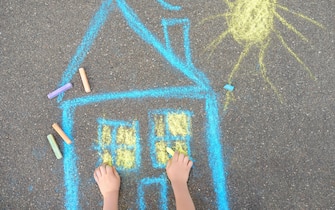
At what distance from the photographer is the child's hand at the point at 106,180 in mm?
2381

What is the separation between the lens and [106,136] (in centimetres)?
243

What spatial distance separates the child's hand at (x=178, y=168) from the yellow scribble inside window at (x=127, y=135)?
309 mm

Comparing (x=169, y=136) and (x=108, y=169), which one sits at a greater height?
(x=169, y=136)

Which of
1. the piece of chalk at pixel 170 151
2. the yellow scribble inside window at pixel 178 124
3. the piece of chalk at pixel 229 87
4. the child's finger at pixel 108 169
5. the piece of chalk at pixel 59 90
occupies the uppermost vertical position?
the piece of chalk at pixel 59 90

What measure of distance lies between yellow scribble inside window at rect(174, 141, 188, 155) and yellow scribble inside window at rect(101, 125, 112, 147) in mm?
474

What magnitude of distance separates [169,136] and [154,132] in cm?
11

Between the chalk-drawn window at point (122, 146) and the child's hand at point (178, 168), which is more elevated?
the chalk-drawn window at point (122, 146)

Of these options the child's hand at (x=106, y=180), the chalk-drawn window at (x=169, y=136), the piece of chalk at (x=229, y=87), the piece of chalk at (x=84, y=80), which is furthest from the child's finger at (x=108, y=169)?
the piece of chalk at (x=229, y=87)

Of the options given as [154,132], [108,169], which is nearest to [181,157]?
[154,132]

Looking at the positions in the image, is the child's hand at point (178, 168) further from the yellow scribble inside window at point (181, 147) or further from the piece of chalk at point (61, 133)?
the piece of chalk at point (61, 133)

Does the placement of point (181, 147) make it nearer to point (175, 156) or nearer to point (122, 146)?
point (175, 156)

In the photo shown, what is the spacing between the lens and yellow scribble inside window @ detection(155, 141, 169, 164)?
2.44 metres

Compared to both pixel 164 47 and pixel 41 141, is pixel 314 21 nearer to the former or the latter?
pixel 164 47

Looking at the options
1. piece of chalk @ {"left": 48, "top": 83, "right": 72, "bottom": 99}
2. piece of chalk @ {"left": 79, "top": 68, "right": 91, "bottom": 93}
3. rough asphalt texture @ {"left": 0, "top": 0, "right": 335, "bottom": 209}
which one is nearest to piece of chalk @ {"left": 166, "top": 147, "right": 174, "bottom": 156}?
rough asphalt texture @ {"left": 0, "top": 0, "right": 335, "bottom": 209}
